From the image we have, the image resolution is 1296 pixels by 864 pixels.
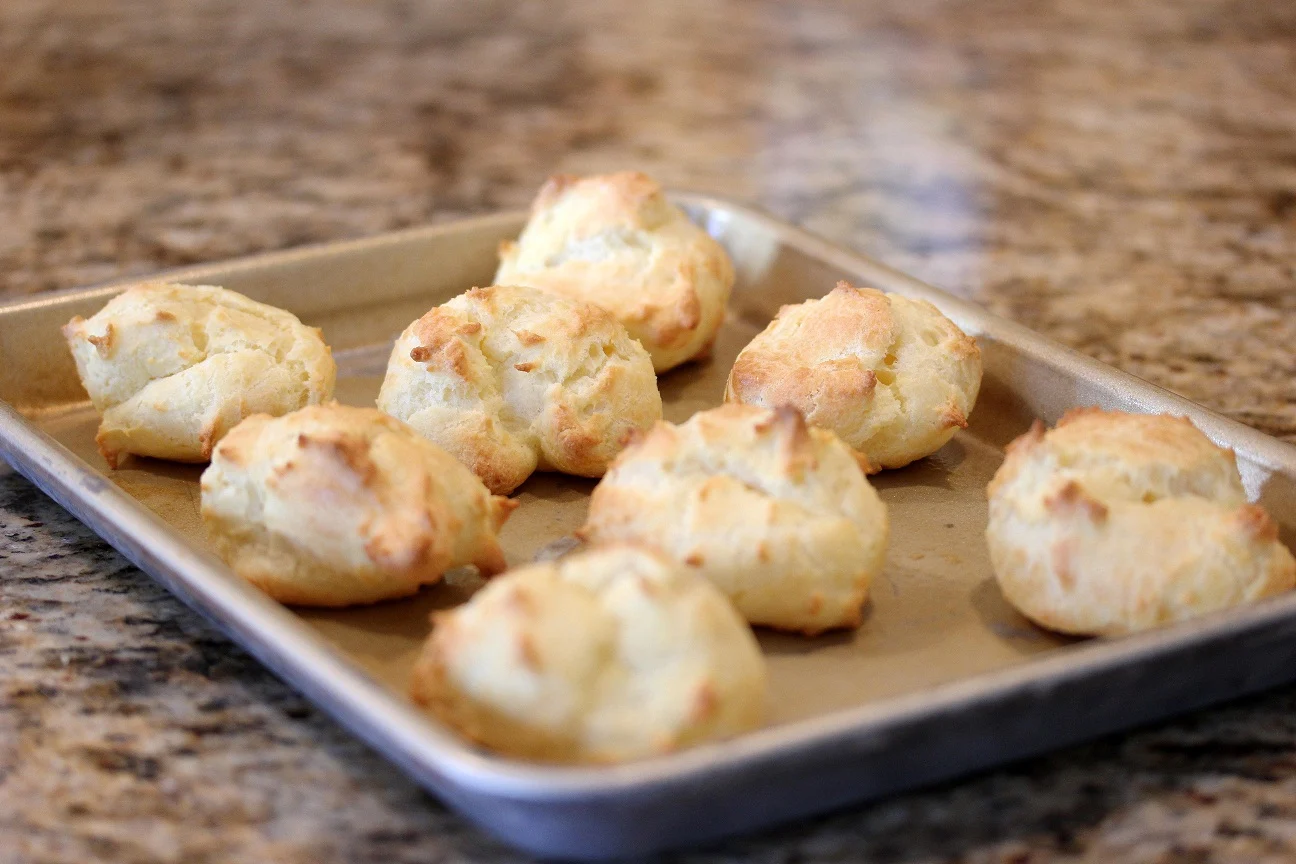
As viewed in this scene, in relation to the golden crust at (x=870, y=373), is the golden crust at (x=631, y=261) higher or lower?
higher

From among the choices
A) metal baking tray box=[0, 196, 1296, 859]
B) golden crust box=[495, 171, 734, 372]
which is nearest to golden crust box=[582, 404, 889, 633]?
metal baking tray box=[0, 196, 1296, 859]

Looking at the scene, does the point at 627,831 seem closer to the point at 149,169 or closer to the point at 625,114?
the point at 149,169

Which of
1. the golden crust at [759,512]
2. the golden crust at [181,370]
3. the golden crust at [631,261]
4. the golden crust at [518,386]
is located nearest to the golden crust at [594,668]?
the golden crust at [759,512]

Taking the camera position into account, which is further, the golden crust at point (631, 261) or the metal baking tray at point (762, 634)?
the golden crust at point (631, 261)

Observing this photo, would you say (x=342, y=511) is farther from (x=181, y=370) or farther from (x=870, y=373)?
(x=870, y=373)

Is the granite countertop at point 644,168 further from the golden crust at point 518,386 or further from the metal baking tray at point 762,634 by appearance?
the golden crust at point 518,386

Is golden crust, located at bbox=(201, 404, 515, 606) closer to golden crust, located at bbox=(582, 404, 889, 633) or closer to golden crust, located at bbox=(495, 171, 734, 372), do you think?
golden crust, located at bbox=(582, 404, 889, 633)

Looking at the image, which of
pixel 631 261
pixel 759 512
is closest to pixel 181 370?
pixel 631 261
